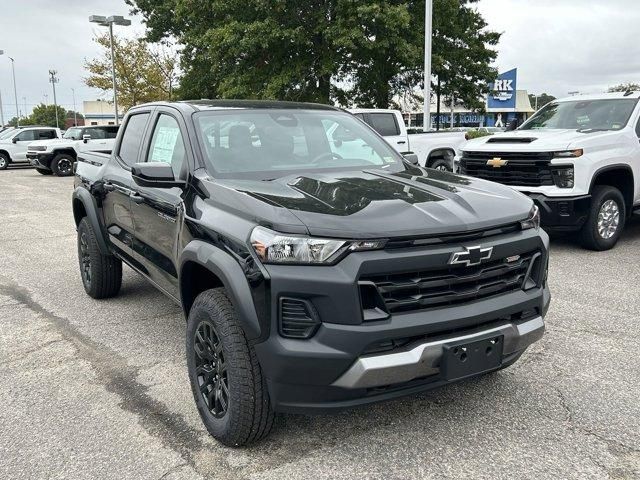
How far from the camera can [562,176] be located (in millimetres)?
6750

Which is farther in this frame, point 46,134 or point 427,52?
point 46,134

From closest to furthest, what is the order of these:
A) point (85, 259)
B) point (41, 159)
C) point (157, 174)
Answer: point (157, 174)
point (85, 259)
point (41, 159)

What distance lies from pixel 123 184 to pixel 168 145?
2.41 ft

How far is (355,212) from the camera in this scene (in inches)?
105

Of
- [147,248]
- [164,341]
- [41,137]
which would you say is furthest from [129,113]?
[41,137]

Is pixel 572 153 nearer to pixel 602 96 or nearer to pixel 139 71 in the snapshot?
pixel 602 96

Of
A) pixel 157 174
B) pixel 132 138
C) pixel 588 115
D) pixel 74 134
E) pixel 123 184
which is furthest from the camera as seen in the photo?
pixel 74 134

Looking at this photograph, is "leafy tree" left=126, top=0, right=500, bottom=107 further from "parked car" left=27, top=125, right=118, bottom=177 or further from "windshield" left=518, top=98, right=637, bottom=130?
"windshield" left=518, top=98, right=637, bottom=130

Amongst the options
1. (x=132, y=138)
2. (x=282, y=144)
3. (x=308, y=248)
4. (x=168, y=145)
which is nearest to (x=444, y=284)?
(x=308, y=248)

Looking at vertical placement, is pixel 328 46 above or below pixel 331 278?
above

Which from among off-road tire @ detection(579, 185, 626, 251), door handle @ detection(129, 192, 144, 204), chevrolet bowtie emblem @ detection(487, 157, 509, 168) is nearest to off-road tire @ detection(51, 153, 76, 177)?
chevrolet bowtie emblem @ detection(487, 157, 509, 168)

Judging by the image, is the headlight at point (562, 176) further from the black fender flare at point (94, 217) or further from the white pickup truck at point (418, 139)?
the black fender flare at point (94, 217)

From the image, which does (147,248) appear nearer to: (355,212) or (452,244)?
(355,212)

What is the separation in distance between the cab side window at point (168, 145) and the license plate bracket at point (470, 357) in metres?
1.92
